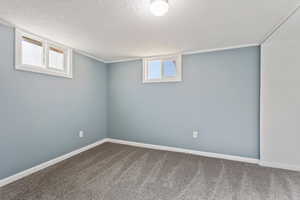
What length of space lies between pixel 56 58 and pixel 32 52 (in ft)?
1.37

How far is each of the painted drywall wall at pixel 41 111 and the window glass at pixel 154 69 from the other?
142 centimetres

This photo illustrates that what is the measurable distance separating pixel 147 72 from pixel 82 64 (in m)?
1.60

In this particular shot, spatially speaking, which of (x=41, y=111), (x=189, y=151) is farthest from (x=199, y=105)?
(x=41, y=111)

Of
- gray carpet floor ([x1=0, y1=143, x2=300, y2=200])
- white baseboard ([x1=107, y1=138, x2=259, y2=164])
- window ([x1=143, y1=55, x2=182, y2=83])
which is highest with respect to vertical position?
window ([x1=143, y1=55, x2=182, y2=83])

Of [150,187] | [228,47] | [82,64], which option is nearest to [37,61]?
[82,64]

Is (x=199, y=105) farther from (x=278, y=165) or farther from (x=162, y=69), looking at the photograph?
(x=278, y=165)

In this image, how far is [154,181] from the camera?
6.79 ft

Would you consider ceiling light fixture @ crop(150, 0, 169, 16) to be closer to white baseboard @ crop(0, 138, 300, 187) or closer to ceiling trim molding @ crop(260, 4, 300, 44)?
ceiling trim molding @ crop(260, 4, 300, 44)

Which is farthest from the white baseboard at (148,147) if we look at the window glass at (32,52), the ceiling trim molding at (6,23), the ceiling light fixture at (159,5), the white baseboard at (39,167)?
the ceiling light fixture at (159,5)

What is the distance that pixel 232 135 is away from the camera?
112 inches

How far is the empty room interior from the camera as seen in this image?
1783mm

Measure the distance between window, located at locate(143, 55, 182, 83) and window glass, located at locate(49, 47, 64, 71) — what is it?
6.16 ft

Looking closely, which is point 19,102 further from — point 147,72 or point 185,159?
point 185,159

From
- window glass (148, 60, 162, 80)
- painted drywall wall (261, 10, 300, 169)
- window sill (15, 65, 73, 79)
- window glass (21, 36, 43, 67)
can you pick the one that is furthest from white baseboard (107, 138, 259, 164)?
window glass (21, 36, 43, 67)
